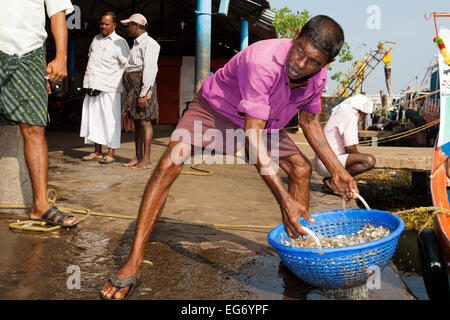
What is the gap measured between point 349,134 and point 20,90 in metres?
3.56

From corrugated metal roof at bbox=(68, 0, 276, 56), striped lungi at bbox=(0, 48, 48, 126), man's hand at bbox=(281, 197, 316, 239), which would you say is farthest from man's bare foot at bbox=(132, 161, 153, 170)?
corrugated metal roof at bbox=(68, 0, 276, 56)

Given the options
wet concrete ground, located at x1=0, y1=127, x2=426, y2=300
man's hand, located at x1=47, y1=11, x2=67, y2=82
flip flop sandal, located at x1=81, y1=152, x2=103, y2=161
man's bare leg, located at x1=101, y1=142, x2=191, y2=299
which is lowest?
flip flop sandal, located at x1=81, y1=152, x2=103, y2=161

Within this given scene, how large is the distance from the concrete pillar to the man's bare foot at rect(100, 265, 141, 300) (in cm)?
169

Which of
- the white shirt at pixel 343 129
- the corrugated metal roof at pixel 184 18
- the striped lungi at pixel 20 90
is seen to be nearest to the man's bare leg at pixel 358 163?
the white shirt at pixel 343 129

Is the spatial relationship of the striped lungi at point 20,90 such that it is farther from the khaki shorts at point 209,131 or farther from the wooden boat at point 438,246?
the wooden boat at point 438,246

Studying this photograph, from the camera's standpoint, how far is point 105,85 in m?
6.11

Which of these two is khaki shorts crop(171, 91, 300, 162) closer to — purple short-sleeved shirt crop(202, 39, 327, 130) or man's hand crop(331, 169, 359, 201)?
purple short-sleeved shirt crop(202, 39, 327, 130)

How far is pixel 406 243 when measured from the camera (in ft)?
19.1

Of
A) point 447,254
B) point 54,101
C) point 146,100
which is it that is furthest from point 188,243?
point 54,101

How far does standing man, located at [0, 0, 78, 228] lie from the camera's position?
3035 mm

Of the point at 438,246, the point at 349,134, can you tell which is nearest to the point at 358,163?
the point at 349,134

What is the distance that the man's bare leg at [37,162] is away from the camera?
10.2ft

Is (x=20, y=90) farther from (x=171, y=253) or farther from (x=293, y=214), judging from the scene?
(x=293, y=214)

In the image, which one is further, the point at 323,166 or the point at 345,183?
the point at 323,166
